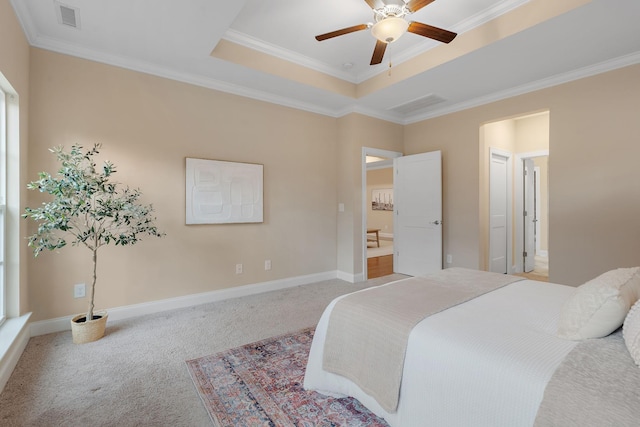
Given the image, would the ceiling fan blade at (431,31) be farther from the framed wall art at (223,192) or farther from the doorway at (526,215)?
the doorway at (526,215)

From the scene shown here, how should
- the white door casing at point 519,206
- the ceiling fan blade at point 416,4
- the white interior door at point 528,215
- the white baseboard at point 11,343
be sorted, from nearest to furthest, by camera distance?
the white baseboard at point 11,343 → the ceiling fan blade at point 416,4 → the white door casing at point 519,206 → the white interior door at point 528,215

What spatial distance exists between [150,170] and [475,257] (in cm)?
428

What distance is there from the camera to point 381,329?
4.60 feet

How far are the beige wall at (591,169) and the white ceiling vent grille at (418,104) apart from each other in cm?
74

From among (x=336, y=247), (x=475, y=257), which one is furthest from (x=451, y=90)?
(x=336, y=247)

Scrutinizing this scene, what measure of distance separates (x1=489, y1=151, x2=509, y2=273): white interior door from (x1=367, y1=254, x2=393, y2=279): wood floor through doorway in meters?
1.62

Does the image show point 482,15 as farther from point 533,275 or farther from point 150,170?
point 533,275

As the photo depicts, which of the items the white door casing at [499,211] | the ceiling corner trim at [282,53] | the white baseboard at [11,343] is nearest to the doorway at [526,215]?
the white door casing at [499,211]

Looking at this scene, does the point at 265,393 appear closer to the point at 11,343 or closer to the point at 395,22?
the point at 11,343

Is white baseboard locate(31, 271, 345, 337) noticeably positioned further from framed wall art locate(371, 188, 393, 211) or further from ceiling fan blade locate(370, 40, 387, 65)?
framed wall art locate(371, 188, 393, 211)

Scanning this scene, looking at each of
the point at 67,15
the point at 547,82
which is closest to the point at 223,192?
the point at 67,15

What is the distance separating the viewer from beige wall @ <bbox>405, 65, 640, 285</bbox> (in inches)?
117

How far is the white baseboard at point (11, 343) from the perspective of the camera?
73.3 inches

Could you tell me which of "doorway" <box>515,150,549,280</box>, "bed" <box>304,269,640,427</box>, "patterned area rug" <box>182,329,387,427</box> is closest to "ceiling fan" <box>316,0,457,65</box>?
"bed" <box>304,269,640,427</box>
